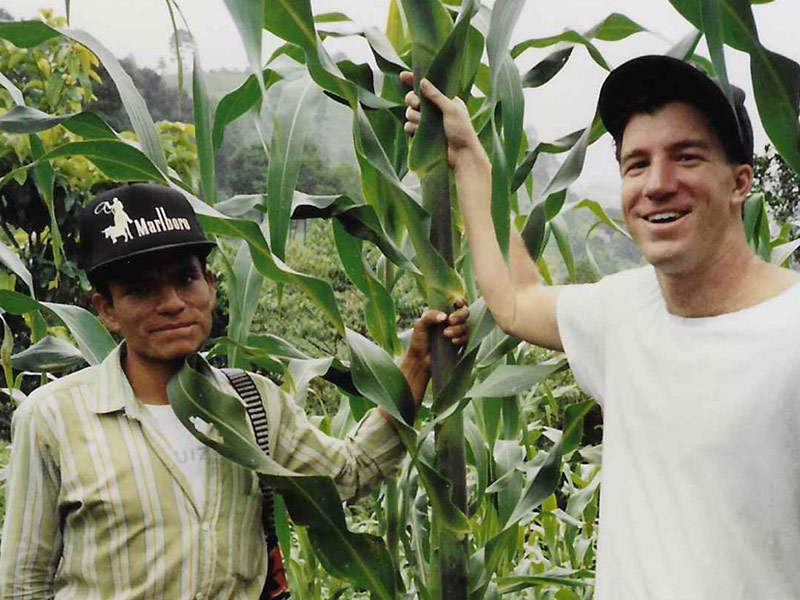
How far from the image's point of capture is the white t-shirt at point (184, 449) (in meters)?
0.97

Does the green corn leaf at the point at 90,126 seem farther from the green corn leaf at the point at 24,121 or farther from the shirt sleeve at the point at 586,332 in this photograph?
the shirt sleeve at the point at 586,332

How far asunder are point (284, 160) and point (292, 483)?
1.05 feet

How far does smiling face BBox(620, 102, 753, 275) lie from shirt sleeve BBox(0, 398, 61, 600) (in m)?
0.61

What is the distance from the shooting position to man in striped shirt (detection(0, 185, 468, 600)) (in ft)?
3.06

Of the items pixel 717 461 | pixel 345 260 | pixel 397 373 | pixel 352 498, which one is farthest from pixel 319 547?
pixel 717 461

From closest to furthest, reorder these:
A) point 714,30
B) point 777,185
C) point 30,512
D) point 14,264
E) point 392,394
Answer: point 714,30
point 30,512
point 392,394
point 14,264
point 777,185

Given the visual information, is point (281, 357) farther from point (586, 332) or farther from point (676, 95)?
point (676, 95)

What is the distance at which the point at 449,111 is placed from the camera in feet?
3.23

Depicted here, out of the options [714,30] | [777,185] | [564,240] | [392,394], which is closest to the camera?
[714,30]

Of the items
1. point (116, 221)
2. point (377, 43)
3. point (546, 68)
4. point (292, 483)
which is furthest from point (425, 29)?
point (292, 483)

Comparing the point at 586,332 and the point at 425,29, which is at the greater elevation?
the point at 425,29

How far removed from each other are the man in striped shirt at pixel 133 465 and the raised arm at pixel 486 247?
28cm

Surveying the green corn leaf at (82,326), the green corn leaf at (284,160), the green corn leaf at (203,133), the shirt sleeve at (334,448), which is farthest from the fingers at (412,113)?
the green corn leaf at (82,326)

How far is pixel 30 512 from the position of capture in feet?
3.10
